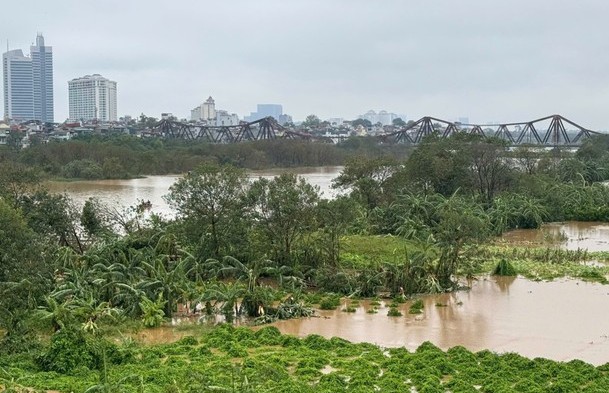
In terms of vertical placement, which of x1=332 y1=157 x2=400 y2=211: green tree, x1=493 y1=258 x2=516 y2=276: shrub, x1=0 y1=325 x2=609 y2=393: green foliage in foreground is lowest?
x1=0 y1=325 x2=609 y2=393: green foliage in foreground

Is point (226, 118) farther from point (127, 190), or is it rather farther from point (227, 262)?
point (227, 262)

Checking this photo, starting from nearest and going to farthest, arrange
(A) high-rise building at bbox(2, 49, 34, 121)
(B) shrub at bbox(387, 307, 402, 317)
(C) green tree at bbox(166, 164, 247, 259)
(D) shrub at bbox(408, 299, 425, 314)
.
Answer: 1. (B) shrub at bbox(387, 307, 402, 317)
2. (D) shrub at bbox(408, 299, 425, 314)
3. (C) green tree at bbox(166, 164, 247, 259)
4. (A) high-rise building at bbox(2, 49, 34, 121)

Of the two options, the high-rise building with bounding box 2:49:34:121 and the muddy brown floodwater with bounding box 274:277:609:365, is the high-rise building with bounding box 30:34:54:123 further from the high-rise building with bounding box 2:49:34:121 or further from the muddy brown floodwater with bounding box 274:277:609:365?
the muddy brown floodwater with bounding box 274:277:609:365

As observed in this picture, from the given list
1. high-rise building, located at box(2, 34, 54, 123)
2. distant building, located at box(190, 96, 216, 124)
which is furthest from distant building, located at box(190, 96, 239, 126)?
high-rise building, located at box(2, 34, 54, 123)

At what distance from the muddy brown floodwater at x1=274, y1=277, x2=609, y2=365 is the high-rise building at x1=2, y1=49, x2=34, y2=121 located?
18834 cm

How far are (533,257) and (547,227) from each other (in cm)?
795

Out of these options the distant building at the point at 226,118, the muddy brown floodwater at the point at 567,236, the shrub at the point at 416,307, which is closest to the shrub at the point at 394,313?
the shrub at the point at 416,307

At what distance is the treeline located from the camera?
53.5 meters

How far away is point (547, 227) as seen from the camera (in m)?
28.6

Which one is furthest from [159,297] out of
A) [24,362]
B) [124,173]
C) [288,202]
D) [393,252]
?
[124,173]

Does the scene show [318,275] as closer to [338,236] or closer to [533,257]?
[338,236]

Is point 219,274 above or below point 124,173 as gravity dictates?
below

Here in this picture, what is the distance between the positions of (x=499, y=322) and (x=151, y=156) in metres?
47.5

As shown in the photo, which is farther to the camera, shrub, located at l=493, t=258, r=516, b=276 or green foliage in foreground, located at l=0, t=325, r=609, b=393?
shrub, located at l=493, t=258, r=516, b=276
